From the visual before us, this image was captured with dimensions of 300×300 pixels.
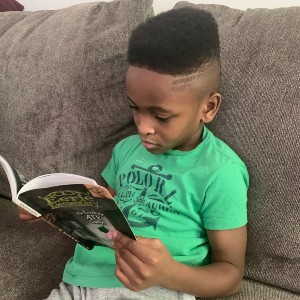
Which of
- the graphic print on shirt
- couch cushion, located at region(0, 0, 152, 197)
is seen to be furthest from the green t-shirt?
couch cushion, located at region(0, 0, 152, 197)

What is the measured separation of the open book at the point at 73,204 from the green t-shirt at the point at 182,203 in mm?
131

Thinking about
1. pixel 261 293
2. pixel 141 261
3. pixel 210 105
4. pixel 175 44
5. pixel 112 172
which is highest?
pixel 175 44

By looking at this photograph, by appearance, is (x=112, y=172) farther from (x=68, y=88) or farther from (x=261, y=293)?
(x=261, y=293)

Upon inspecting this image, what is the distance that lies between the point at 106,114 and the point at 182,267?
1.78ft

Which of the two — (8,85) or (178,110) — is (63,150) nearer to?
(8,85)

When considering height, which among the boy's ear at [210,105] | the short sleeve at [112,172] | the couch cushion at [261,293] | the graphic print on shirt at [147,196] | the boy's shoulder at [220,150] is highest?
the boy's ear at [210,105]

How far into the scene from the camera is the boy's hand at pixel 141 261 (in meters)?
0.76

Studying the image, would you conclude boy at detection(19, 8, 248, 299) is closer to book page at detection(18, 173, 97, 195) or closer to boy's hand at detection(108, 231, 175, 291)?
boy's hand at detection(108, 231, 175, 291)

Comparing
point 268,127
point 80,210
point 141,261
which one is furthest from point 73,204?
point 268,127

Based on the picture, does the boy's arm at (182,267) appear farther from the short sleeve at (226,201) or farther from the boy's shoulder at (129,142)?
the boy's shoulder at (129,142)

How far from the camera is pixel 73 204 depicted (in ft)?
2.51

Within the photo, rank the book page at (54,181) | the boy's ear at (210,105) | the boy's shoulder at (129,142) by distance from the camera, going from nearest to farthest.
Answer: the book page at (54,181) → the boy's ear at (210,105) → the boy's shoulder at (129,142)

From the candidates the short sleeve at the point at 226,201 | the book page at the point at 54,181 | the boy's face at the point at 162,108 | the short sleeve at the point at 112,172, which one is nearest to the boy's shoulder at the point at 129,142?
the short sleeve at the point at 112,172

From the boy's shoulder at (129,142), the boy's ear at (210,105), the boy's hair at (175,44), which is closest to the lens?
the boy's hair at (175,44)
